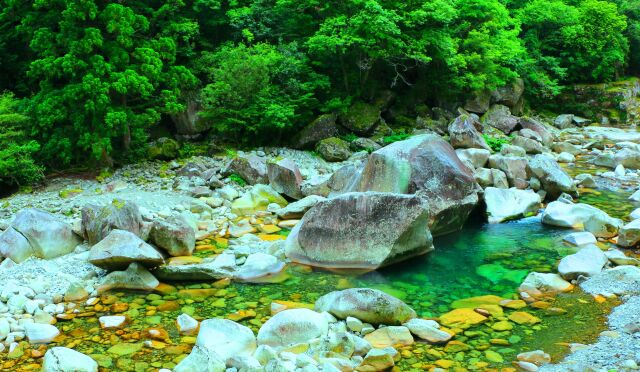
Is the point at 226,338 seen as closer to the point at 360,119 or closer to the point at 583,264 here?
the point at 583,264

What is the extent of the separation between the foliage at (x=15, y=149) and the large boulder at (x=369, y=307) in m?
9.68

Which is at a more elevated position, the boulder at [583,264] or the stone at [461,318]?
the boulder at [583,264]

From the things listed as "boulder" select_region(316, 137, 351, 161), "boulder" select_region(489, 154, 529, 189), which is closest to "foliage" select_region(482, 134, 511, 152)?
"boulder" select_region(489, 154, 529, 189)

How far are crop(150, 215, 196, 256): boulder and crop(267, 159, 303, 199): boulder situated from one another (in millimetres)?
3935

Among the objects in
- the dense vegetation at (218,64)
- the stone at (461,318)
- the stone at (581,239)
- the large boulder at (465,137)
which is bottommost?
the stone at (461,318)

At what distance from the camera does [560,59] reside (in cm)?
2755

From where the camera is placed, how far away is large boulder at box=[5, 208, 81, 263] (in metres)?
8.96

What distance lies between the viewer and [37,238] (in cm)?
923

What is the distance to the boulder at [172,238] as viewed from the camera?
31.4ft

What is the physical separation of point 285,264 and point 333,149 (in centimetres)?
885

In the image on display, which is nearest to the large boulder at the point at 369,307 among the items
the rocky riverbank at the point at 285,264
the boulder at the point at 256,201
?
the rocky riverbank at the point at 285,264

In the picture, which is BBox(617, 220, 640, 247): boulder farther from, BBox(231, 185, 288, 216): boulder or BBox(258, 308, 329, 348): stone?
BBox(231, 185, 288, 216): boulder

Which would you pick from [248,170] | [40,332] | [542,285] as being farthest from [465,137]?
[40,332]

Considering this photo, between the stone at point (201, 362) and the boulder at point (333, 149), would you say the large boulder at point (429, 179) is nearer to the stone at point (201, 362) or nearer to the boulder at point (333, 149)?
the stone at point (201, 362)
